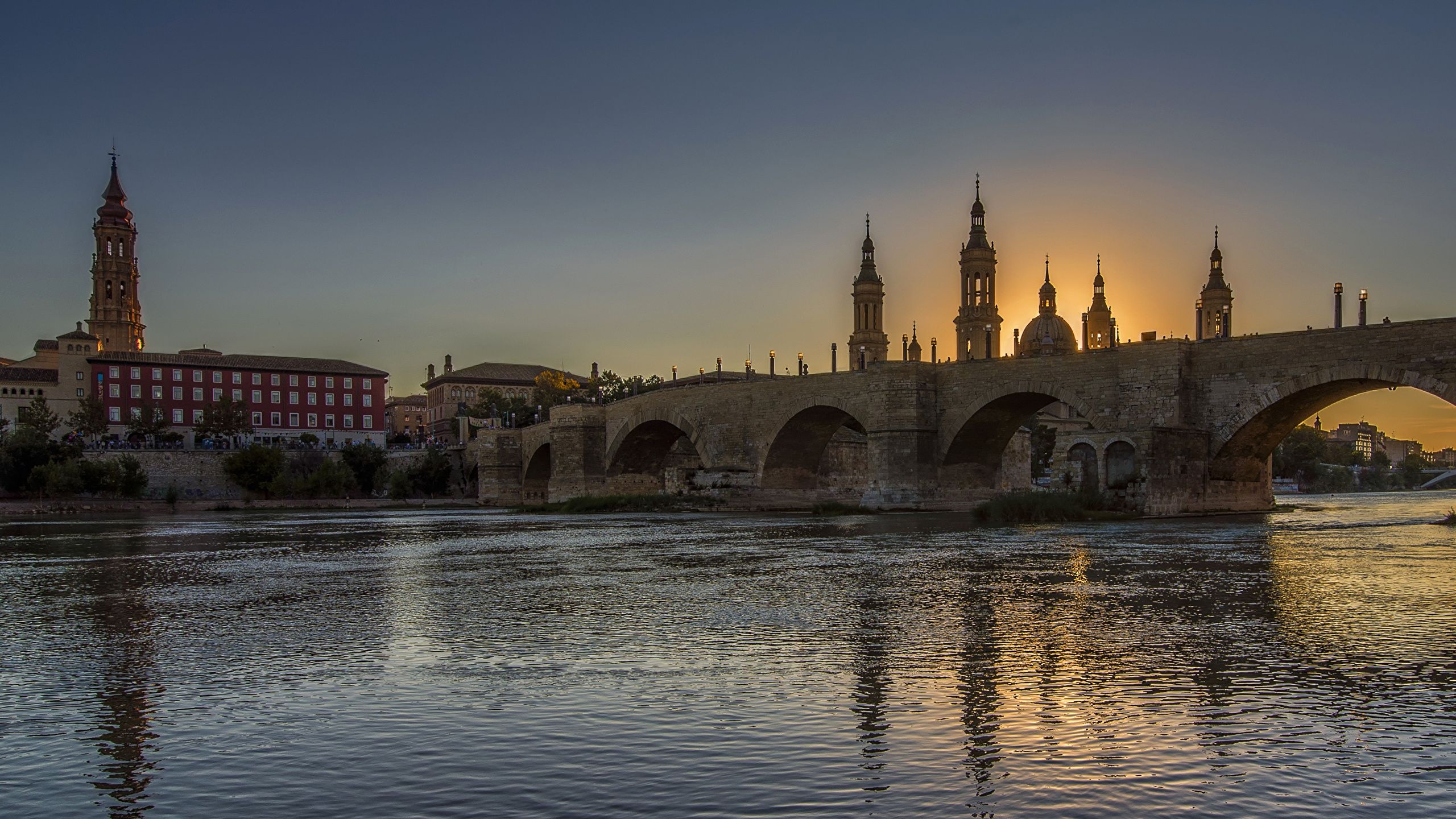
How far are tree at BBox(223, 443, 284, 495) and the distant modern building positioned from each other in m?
45.9

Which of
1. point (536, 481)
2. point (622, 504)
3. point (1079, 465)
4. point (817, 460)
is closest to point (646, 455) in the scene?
point (622, 504)

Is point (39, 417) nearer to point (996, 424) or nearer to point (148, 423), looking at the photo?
point (148, 423)

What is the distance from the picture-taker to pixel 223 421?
80375 millimetres

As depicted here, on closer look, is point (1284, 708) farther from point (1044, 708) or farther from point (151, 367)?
point (151, 367)

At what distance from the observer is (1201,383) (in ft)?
96.8

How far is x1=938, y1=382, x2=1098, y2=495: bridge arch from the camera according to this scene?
114 ft

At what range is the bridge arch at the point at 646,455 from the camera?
171ft

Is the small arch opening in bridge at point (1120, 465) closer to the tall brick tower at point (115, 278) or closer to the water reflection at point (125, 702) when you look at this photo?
the water reflection at point (125, 702)

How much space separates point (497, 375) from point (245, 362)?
33925 millimetres

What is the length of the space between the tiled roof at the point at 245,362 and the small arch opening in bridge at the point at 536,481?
35.0 metres

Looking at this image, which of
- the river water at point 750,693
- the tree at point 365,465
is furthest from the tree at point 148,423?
the river water at point 750,693

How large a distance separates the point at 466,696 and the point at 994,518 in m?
23.1

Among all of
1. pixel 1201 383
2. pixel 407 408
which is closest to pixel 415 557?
pixel 1201 383

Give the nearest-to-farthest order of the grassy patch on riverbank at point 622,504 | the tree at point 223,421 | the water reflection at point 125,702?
the water reflection at point 125,702, the grassy patch on riverbank at point 622,504, the tree at point 223,421
